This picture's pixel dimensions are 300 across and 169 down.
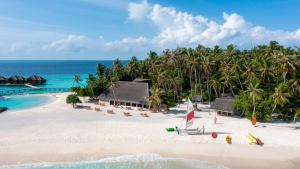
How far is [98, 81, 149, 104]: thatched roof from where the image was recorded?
47812mm

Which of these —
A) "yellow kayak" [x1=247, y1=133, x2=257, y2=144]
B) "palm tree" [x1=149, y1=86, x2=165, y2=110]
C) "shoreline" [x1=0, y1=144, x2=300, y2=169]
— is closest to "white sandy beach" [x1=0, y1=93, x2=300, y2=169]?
"shoreline" [x1=0, y1=144, x2=300, y2=169]

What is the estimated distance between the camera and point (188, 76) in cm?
5891

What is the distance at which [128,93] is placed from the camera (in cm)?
4966

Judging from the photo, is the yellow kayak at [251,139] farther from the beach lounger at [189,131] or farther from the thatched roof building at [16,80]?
the thatched roof building at [16,80]

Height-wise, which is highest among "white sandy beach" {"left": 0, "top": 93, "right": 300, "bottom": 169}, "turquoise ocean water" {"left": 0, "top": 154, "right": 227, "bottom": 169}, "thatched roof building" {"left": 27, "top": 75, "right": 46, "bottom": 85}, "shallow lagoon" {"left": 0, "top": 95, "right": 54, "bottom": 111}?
"thatched roof building" {"left": 27, "top": 75, "right": 46, "bottom": 85}

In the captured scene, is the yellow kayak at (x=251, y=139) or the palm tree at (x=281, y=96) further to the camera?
the palm tree at (x=281, y=96)

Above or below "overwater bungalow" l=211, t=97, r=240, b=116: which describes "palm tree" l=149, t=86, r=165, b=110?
above

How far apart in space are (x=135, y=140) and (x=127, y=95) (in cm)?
2033

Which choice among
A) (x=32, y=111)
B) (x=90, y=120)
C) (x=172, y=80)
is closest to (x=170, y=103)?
(x=172, y=80)

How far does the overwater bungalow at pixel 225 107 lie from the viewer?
4141cm

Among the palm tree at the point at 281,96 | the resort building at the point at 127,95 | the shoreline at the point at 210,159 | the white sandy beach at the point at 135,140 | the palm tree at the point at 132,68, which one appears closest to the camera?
the shoreline at the point at 210,159

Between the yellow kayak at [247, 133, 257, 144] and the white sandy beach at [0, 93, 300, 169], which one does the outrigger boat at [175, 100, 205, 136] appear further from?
the yellow kayak at [247, 133, 257, 144]

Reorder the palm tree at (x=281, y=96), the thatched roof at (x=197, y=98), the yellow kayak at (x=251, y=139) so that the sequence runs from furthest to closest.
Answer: the thatched roof at (x=197, y=98)
the palm tree at (x=281, y=96)
the yellow kayak at (x=251, y=139)

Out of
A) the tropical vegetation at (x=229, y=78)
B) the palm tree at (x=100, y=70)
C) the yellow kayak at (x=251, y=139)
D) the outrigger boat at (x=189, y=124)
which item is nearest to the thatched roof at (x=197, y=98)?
the tropical vegetation at (x=229, y=78)
